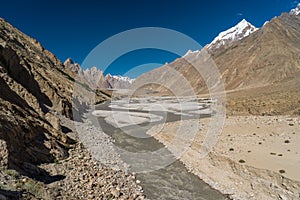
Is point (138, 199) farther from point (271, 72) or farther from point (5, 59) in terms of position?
point (271, 72)

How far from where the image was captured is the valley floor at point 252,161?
44.9 ft

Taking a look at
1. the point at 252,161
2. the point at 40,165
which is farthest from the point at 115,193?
the point at 252,161

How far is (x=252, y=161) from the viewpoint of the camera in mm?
16859

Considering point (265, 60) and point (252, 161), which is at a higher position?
point (265, 60)

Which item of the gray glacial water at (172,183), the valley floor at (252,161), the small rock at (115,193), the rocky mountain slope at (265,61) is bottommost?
the small rock at (115,193)

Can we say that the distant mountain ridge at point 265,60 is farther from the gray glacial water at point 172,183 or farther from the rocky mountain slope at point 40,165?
the rocky mountain slope at point 40,165

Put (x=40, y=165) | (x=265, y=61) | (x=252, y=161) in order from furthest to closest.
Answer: (x=265, y=61)
(x=252, y=161)
(x=40, y=165)

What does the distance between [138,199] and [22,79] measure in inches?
933

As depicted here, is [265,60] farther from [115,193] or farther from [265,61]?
[115,193]

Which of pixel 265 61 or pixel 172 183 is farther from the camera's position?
pixel 265 61

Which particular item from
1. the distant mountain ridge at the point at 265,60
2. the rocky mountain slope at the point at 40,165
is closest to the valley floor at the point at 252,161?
the rocky mountain slope at the point at 40,165

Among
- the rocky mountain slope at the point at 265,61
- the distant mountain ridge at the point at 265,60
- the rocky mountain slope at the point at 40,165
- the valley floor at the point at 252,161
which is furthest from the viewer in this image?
the distant mountain ridge at the point at 265,60

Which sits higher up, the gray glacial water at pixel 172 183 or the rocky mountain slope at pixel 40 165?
the gray glacial water at pixel 172 183

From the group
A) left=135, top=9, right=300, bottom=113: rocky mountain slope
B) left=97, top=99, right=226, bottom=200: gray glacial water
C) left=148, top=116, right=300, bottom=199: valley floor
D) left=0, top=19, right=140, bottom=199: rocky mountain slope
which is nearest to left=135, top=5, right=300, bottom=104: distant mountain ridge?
left=135, top=9, right=300, bottom=113: rocky mountain slope
